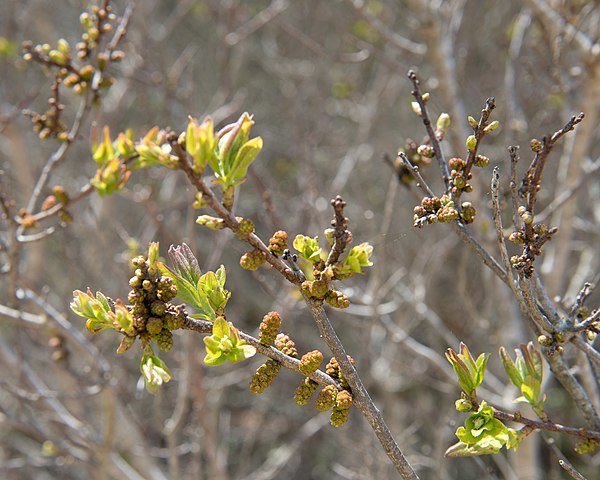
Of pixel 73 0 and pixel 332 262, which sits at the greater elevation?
pixel 332 262

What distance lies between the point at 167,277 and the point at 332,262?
1.02 ft

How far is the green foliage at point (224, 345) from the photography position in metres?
1.09

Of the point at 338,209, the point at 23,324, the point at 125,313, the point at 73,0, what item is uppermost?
the point at 338,209

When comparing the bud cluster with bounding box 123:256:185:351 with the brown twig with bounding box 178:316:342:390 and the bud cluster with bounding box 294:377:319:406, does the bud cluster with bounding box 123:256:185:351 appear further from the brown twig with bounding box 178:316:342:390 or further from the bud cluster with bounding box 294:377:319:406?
the bud cluster with bounding box 294:377:319:406

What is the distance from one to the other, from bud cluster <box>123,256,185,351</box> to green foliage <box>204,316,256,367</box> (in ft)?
0.23

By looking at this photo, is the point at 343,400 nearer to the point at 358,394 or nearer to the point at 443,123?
the point at 358,394

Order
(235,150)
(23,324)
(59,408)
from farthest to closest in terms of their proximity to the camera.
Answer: (59,408)
(23,324)
(235,150)

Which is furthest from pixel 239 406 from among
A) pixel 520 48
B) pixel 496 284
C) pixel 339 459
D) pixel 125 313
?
pixel 125 313

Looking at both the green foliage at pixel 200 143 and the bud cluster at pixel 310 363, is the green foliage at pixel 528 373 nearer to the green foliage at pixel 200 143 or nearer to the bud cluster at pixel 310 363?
the bud cluster at pixel 310 363

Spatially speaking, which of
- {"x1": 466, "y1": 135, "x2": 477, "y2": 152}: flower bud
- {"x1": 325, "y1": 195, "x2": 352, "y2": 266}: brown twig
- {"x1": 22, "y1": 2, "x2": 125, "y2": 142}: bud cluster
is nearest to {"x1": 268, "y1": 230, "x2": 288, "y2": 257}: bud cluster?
{"x1": 325, "y1": 195, "x2": 352, "y2": 266}: brown twig

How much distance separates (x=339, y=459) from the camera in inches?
226

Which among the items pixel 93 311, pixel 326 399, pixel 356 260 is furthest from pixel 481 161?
pixel 93 311

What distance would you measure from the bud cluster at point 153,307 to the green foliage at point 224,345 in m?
0.07

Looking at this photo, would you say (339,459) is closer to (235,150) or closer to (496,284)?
(496,284)
